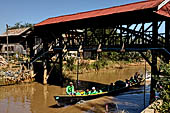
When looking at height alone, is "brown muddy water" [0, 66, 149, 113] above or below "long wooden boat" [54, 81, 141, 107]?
below

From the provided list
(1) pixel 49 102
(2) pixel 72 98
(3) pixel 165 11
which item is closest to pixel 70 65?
(1) pixel 49 102

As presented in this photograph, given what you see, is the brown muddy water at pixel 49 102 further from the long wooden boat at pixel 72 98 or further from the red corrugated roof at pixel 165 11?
the red corrugated roof at pixel 165 11

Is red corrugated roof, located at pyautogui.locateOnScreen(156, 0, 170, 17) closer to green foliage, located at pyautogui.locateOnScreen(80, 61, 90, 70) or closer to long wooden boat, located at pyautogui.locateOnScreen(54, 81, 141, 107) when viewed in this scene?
long wooden boat, located at pyautogui.locateOnScreen(54, 81, 141, 107)

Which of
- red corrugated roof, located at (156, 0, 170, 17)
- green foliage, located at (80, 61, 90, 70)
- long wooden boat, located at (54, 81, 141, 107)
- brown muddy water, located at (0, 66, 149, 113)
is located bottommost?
brown muddy water, located at (0, 66, 149, 113)

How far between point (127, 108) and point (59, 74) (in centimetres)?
1126

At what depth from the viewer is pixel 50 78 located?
21766mm

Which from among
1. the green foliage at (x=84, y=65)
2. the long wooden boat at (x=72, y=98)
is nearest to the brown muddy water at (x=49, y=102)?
the long wooden boat at (x=72, y=98)

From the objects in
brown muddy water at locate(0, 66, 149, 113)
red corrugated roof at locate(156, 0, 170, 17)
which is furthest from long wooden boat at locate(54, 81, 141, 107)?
red corrugated roof at locate(156, 0, 170, 17)

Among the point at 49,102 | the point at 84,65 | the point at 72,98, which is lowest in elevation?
the point at 49,102

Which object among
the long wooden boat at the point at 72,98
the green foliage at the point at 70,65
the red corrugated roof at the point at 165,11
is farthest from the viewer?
the green foliage at the point at 70,65

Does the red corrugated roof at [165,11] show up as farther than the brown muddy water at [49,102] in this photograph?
No

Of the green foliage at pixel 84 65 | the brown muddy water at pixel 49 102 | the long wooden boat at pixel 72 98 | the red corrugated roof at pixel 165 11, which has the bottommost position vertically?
the brown muddy water at pixel 49 102

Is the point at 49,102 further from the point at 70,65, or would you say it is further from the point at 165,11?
the point at 70,65

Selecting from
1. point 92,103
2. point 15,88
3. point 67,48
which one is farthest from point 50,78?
point 92,103
